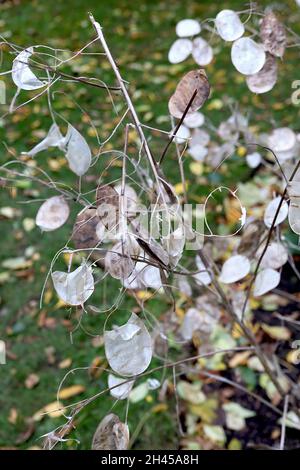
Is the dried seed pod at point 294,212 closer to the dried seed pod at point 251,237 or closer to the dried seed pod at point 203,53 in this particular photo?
the dried seed pod at point 251,237

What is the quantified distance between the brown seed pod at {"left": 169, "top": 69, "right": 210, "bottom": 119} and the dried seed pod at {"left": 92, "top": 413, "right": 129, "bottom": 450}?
18.5 inches

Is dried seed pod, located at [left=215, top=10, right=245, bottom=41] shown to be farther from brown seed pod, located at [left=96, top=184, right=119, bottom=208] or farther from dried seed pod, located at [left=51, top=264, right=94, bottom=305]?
dried seed pod, located at [left=51, top=264, right=94, bottom=305]

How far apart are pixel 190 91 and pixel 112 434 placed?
52 centimetres

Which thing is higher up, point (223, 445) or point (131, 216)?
point (131, 216)

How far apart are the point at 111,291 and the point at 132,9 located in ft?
11.0

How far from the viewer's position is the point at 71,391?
1727mm

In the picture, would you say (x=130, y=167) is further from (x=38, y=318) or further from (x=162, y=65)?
Answer: (x=162, y=65)

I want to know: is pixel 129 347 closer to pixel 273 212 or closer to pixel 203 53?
pixel 273 212

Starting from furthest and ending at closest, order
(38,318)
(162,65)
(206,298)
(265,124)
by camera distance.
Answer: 1. (162,65)
2. (265,124)
3. (38,318)
4. (206,298)

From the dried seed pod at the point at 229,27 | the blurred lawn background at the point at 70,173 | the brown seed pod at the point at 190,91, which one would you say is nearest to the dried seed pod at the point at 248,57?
the dried seed pod at the point at 229,27

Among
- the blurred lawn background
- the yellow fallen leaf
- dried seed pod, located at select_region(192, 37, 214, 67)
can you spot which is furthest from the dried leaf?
the yellow fallen leaf

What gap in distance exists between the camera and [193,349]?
179cm

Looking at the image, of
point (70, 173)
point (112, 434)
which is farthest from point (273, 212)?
point (70, 173)
